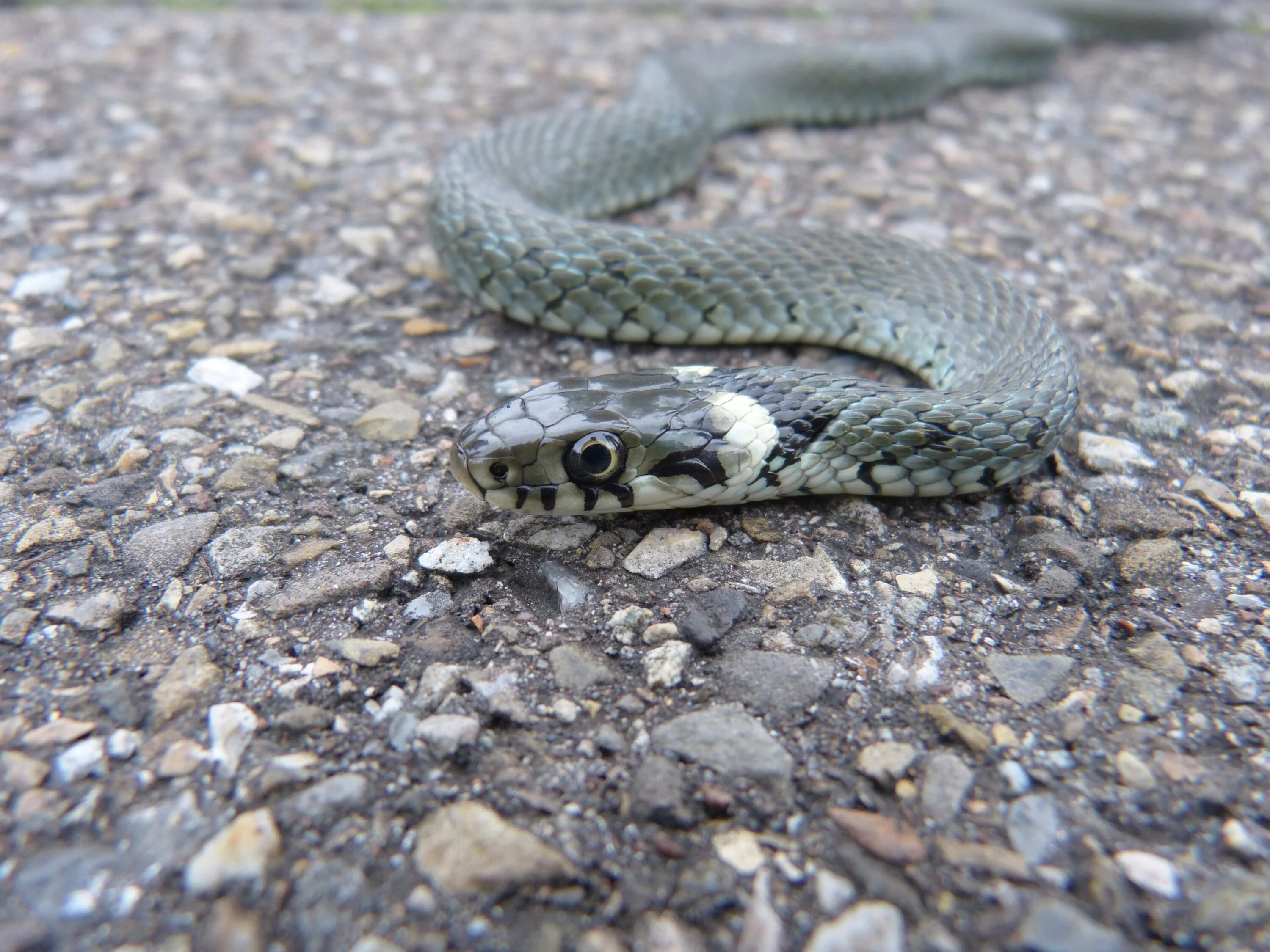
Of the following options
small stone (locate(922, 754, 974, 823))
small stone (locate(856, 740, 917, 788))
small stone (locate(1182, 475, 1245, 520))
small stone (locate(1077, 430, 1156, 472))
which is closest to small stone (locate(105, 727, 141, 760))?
small stone (locate(856, 740, 917, 788))

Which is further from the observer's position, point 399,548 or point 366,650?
point 399,548

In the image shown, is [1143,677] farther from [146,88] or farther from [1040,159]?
[146,88]

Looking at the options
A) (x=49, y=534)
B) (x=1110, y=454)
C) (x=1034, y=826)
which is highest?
(x=1110, y=454)

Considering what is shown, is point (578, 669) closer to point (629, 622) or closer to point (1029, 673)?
point (629, 622)

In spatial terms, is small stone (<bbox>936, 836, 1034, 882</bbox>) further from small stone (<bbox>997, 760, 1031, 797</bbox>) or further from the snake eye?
the snake eye

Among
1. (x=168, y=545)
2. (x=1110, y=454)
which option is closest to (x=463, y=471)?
(x=168, y=545)

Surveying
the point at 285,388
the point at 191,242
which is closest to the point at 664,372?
the point at 285,388
